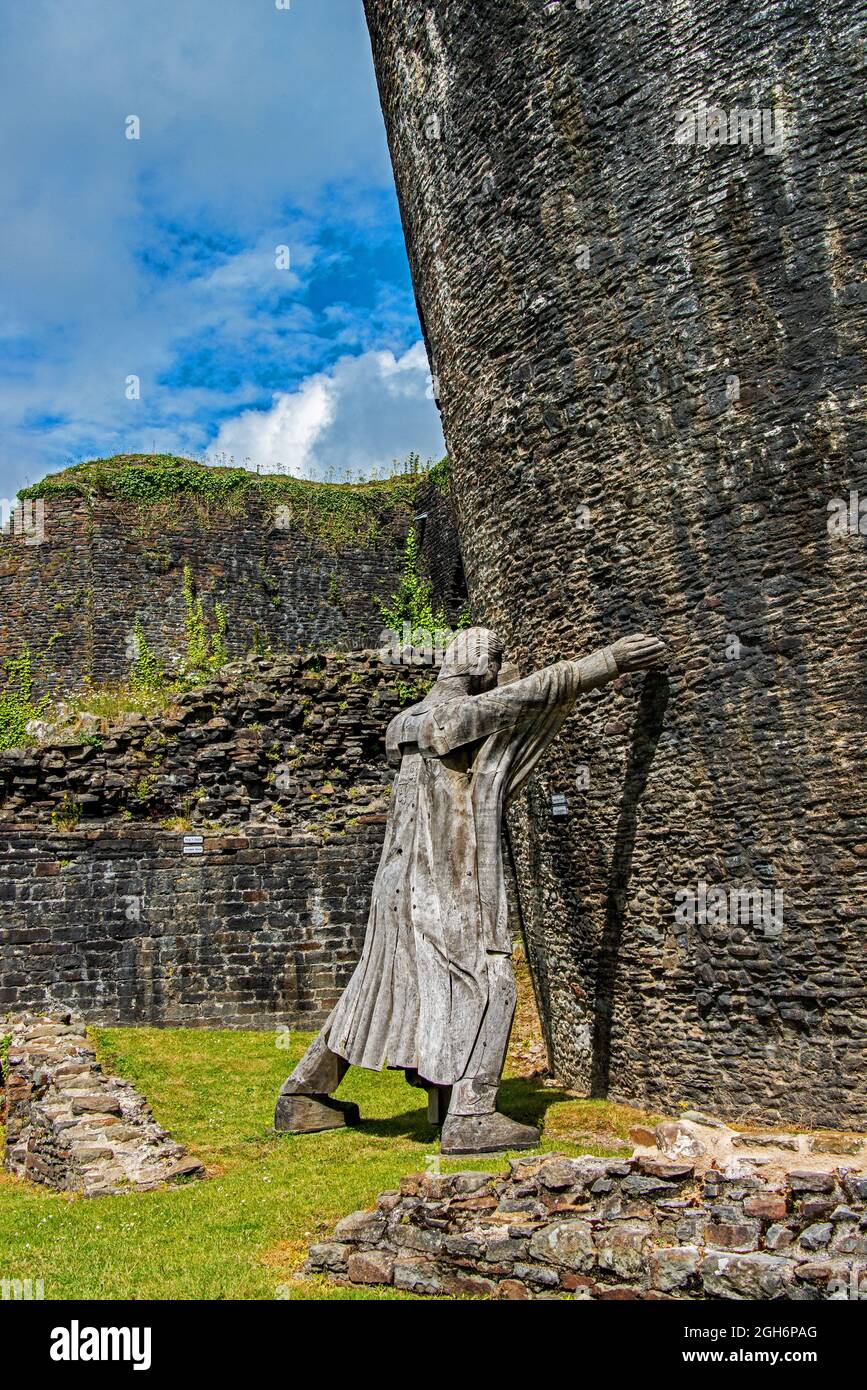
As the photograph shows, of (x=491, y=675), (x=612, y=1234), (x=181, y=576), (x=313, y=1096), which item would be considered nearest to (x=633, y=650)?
(x=491, y=675)

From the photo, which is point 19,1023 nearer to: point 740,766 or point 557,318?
point 740,766

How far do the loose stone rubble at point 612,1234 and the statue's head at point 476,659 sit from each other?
Result: 9.73 feet

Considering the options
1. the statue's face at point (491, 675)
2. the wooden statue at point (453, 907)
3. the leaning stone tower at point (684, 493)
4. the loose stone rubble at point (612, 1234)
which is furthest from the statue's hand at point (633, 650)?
the loose stone rubble at point (612, 1234)

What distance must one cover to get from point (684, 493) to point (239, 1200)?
5281 mm

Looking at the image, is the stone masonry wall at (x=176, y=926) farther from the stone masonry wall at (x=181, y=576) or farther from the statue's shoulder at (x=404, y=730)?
the stone masonry wall at (x=181, y=576)

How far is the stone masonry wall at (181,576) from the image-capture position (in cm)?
2869

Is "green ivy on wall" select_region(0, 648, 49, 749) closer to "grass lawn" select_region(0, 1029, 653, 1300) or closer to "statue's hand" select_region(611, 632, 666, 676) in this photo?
"grass lawn" select_region(0, 1029, 653, 1300)

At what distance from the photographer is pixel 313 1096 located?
7.55 meters

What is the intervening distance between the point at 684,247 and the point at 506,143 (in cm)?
205

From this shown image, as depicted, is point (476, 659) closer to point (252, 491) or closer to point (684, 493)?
point (684, 493)

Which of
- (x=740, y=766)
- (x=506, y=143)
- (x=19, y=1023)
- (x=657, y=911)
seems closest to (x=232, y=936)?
(x=19, y=1023)

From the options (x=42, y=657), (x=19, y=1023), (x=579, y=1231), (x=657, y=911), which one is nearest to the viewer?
(x=579, y=1231)

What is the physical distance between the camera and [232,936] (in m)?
13.9
